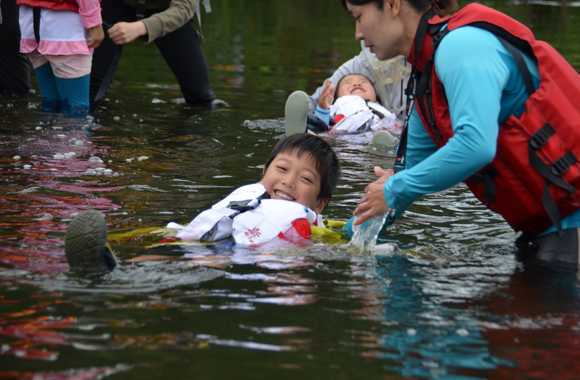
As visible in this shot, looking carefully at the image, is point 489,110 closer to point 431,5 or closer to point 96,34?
point 431,5

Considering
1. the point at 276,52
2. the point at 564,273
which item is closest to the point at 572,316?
the point at 564,273

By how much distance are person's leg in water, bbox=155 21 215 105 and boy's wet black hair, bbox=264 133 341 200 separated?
3845mm

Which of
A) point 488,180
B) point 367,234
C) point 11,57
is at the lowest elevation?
point 367,234

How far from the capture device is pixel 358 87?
315 inches

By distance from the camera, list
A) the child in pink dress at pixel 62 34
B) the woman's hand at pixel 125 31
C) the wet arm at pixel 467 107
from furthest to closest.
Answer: the woman's hand at pixel 125 31
the child in pink dress at pixel 62 34
the wet arm at pixel 467 107

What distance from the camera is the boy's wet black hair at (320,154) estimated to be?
13.8ft

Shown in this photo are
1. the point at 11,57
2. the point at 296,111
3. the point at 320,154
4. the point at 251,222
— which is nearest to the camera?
the point at 251,222

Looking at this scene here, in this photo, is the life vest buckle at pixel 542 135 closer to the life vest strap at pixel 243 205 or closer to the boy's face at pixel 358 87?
the life vest strap at pixel 243 205

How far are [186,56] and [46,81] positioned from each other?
1.66m

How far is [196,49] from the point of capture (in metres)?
7.84

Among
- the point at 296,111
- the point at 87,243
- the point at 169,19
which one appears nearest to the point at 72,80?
the point at 169,19

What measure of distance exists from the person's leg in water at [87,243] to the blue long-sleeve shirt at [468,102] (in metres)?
1.40

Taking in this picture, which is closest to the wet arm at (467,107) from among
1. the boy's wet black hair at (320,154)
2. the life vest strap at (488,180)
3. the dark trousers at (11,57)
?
the life vest strap at (488,180)

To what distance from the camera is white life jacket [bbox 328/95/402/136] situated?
7504 millimetres
